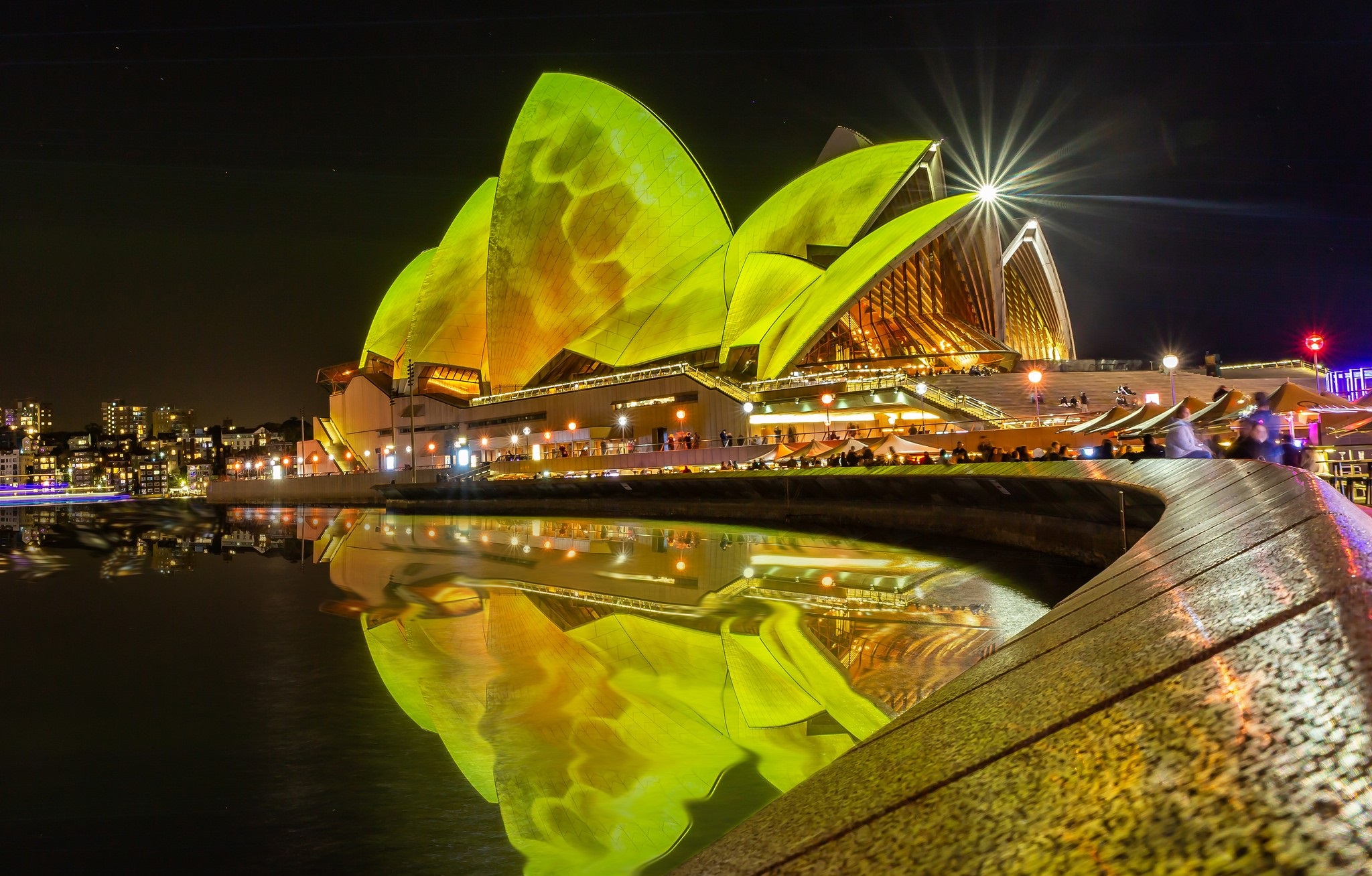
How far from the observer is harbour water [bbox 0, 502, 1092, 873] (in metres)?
3.59

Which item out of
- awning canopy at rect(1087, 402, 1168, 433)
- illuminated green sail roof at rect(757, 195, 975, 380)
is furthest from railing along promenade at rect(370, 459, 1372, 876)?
illuminated green sail roof at rect(757, 195, 975, 380)

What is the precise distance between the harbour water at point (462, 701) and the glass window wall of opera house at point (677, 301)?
2332cm

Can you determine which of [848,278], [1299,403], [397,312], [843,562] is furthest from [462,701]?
[397,312]

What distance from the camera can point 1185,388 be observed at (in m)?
34.0

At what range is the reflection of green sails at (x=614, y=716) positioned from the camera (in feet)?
12.1

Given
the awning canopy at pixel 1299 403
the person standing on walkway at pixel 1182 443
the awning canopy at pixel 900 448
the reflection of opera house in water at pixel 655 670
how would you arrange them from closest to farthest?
the reflection of opera house in water at pixel 655 670 < the person standing on walkway at pixel 1182 443 < the awning canopy at pixel 1299 403 < the awning canopy at pixel 900 448

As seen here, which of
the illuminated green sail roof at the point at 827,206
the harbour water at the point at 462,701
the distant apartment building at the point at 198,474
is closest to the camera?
the harbour water at the point at 462,701

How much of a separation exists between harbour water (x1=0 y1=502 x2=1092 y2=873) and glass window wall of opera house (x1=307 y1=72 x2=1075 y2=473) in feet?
76.5

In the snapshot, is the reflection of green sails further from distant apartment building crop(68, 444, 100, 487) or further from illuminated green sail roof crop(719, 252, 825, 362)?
distant apartment building crop(68, 444, 100, 487)

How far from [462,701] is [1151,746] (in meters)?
4.96

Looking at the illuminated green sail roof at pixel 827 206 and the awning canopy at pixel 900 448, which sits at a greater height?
the illuminated green sail roof at pixel 827 206

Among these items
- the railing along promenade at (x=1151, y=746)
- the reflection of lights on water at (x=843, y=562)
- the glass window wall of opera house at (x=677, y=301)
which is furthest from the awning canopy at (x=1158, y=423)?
the railing along promenade at (x=1151, y=746)

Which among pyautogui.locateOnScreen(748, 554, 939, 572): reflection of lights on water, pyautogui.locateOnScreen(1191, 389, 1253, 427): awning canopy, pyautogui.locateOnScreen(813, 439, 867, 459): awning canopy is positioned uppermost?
pyautogui.locateOnScreen(1191, 389, 1253, 427): awning canopy

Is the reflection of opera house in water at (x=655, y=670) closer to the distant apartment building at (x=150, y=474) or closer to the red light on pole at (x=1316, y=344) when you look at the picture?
the red light on pole at (x=1316, y=344)
